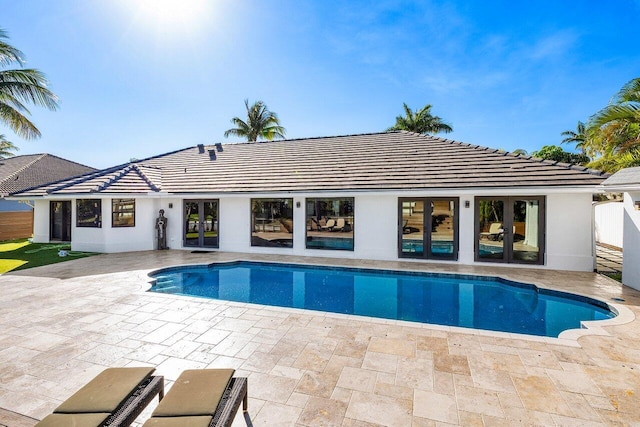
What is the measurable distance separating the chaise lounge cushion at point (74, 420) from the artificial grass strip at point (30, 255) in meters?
11.5

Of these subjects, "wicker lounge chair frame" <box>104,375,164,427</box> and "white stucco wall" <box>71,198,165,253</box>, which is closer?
"wicker lounge chair frame" <box>104,375,164,427</box>

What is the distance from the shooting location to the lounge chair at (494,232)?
10812 millimetres

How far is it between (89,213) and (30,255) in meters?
2.86

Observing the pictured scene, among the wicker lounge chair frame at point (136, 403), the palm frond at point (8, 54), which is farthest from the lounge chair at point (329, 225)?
the palm frond at point (8, 54)

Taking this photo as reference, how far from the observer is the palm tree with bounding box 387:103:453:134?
1272 inches

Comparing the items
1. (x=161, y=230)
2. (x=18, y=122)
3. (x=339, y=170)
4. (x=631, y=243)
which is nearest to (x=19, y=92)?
(x=18, y=122)

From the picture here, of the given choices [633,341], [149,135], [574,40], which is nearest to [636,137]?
[574,40]

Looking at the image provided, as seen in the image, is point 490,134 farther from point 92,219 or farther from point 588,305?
point 92,219

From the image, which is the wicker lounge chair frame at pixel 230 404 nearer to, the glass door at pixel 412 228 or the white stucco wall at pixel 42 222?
the glass door at pixel 412 228

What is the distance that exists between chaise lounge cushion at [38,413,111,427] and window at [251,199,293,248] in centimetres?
1089

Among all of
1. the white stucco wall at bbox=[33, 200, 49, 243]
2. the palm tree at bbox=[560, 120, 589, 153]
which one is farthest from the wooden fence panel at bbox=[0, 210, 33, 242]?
the palm tree at bbox=[560, 120, 589, 153]

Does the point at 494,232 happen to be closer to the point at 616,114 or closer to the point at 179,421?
the point at 616,114

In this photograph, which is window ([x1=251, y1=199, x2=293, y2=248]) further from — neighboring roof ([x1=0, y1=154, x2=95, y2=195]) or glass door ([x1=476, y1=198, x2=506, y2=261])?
neighboring roof ([x1=0, y1=154, x2=95, y2=195])

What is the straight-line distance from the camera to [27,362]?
14.3 ft
